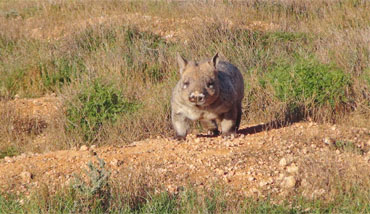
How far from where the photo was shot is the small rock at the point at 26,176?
5.77m

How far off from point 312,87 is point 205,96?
7.84 ft

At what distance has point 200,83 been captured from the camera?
21.6 ft

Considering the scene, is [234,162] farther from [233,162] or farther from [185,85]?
[185,85]

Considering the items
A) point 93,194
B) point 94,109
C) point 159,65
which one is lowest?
point 159,65

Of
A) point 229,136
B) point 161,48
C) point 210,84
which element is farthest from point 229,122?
point 161,48

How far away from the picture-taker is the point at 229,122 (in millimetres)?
7047

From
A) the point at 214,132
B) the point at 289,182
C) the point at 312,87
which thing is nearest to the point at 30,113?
the point at 214,132

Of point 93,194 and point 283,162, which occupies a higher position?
point 93,194

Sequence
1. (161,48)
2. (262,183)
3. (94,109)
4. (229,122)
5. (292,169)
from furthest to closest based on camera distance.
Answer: (161,48), (94,109), (229,122), (292,169), (262,183)

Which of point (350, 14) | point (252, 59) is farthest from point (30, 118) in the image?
point (350, 14)

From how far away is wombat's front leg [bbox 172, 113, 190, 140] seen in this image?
704 cm

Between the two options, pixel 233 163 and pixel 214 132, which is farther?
pixel 214 132

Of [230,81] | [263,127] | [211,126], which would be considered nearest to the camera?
[230,81]

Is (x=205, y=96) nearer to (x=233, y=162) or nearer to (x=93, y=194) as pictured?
(x=233, y=162)
